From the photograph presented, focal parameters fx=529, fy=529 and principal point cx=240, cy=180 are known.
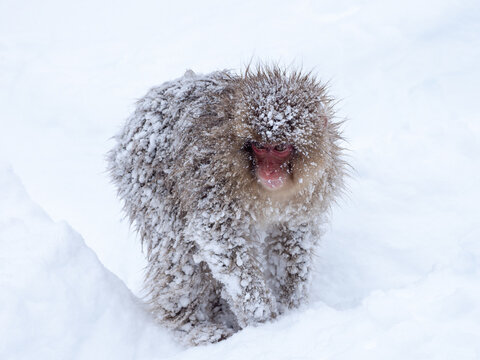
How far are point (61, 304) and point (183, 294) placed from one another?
1.98ft

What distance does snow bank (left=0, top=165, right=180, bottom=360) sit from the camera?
7.29 feet

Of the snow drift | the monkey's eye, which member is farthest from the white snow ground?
the monkey's eye

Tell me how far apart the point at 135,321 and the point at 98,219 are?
5.55ft

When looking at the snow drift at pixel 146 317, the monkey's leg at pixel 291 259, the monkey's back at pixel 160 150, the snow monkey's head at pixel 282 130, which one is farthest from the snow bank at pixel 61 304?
the snow monkey's head at pixel 282 130

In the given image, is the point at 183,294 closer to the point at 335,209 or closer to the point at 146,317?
the point at 146,317

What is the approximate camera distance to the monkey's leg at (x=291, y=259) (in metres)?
2.64

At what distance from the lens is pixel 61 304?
2.36 meters

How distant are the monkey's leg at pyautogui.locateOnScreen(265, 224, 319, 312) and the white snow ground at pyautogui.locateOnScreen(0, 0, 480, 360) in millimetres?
125

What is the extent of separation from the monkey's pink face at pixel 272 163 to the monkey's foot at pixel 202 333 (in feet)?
2.77

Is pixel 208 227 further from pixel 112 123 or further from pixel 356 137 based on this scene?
pixel 112 123

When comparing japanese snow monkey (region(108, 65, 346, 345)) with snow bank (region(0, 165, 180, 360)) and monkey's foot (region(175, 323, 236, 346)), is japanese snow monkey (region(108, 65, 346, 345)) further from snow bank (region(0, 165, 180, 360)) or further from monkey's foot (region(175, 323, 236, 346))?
snow bank (region(0, 165, 180, 360))

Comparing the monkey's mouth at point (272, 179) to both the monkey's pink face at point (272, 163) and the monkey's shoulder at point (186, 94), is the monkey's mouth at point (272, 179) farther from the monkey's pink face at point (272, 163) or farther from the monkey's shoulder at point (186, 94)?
the monkey's shoulder at point (186, 94)

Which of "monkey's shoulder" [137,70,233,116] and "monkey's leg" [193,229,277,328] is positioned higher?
"monkey's shoulder" [137,70,233,116]

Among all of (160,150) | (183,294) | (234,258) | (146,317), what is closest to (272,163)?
(234,258)
